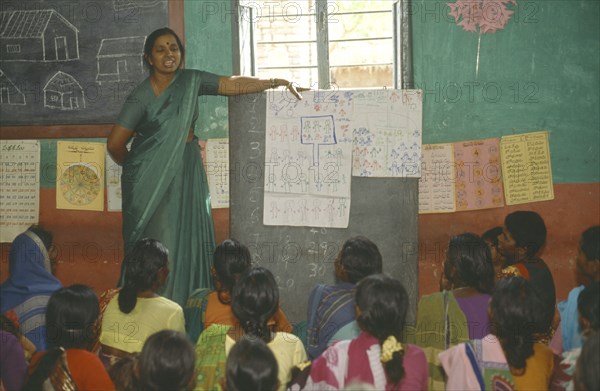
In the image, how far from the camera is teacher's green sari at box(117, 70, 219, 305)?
4027 mm

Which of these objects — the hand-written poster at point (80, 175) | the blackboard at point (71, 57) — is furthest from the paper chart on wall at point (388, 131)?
the hand-written poster at point (80, 175)

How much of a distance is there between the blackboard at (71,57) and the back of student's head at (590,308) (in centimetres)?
325

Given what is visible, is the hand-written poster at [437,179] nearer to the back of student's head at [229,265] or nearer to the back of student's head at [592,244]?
the back of student's head at [592,244]

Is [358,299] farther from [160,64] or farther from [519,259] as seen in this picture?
[160,64]

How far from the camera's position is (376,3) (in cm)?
506

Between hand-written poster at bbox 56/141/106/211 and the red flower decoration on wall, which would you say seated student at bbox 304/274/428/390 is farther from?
hand-written poster at bbox 56/141/106/211

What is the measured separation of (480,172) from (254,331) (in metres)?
2.59

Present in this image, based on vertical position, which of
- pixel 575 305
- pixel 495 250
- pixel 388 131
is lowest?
pixel 575 305

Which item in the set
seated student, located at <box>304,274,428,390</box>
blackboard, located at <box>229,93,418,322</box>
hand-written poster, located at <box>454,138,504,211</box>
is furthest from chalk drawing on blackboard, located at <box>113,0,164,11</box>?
seated student, located at <box>304,274,428,390</box>

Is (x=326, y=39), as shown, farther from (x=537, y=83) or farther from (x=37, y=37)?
(x=37, y=37)

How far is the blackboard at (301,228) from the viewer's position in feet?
13.5

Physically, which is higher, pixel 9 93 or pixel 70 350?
pixel 9 93

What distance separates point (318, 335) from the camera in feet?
9.57

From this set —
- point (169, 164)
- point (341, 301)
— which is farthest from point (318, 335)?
point (169, 164)
